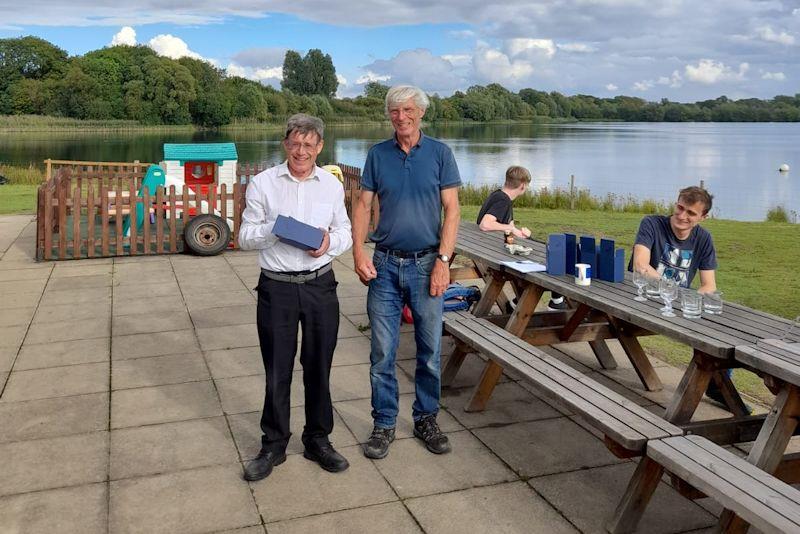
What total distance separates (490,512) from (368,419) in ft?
4.27

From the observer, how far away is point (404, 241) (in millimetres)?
3883

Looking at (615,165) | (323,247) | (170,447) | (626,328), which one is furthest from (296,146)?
(615,165)

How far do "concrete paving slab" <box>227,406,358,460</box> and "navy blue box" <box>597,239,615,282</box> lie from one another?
1.91 m

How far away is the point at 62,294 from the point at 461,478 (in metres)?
5.58

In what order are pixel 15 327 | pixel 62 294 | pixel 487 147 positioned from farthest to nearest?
pixel 487 147
pixel 62 294
pixel 15 327

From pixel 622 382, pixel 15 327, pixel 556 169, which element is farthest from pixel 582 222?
pixel 556 169

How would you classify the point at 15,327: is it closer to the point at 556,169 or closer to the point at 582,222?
the point at 582,222

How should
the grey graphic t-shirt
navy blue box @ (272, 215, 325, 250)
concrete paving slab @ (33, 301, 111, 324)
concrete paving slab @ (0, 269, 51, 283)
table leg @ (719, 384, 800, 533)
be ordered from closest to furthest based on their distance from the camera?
table leg @ (719, 384, 800, 533) < navy blue box @ (272, 215, 325, 250) < the grey graphic t-shirt < concrete paving slab @ (33, 301, 111, 324) < concrete paving slab @ (0, 269, 51, 283)

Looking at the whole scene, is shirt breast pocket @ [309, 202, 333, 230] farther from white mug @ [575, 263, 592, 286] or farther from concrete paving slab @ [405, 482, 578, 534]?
white mug @ [575, 263, 592, 286]

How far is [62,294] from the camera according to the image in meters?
7.83

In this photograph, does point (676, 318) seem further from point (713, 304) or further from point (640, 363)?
point (640, 363)

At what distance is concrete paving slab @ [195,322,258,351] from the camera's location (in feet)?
20.0

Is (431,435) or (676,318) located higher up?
(676,318)

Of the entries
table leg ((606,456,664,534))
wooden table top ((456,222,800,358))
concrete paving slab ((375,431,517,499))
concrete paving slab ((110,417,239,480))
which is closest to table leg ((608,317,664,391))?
wooden table top ((456,222,800,358))
